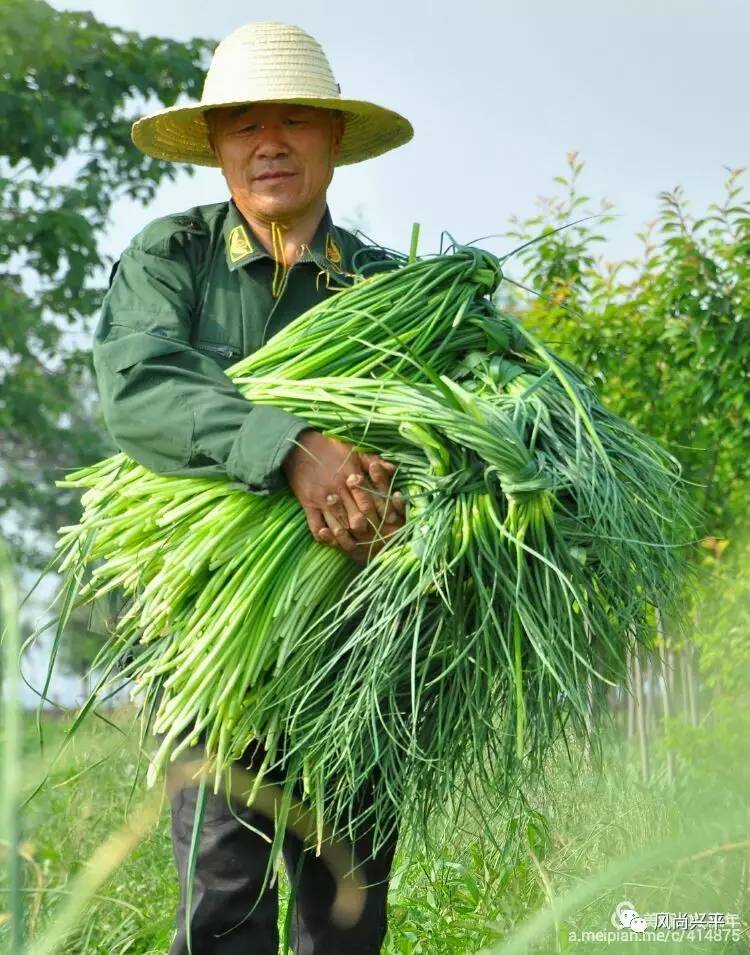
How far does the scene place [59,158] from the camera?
9.00 metres

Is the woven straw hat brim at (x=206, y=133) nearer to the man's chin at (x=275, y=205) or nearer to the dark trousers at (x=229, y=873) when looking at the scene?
the man's chin at (x=275, y=205)

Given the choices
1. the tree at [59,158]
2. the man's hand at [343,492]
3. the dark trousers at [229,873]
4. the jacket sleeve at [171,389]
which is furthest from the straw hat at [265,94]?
the tree at [59,158]

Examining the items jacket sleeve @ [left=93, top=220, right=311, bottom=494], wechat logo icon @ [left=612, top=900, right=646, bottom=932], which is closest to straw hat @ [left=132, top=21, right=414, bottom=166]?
jacket sleeve @ [left=93, top=220, right=311, bottom=494]

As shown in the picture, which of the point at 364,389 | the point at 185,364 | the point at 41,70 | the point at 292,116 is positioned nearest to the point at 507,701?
the point at 364,389

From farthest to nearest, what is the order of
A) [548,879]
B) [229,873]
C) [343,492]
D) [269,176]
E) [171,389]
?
[548,879], [269,176], [229,873], [171,389], [343,492]

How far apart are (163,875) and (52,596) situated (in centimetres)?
155

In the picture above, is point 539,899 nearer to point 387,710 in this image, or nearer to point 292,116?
point 387,710

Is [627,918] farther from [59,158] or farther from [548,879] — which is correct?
[59,158]

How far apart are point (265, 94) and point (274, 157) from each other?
11 cm

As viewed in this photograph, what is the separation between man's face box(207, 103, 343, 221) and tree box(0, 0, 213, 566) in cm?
622

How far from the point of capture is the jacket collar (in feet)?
7.77

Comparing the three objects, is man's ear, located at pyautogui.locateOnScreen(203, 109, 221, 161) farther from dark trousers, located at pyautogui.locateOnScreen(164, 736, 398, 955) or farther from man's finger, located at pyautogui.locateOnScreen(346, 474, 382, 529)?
dark trousers, located at pyautogui.locateOnScreen(164, 736, 398, 955)

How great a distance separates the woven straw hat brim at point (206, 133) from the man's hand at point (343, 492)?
2.50 ft

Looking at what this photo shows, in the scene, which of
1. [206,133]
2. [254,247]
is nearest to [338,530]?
[254,247]
